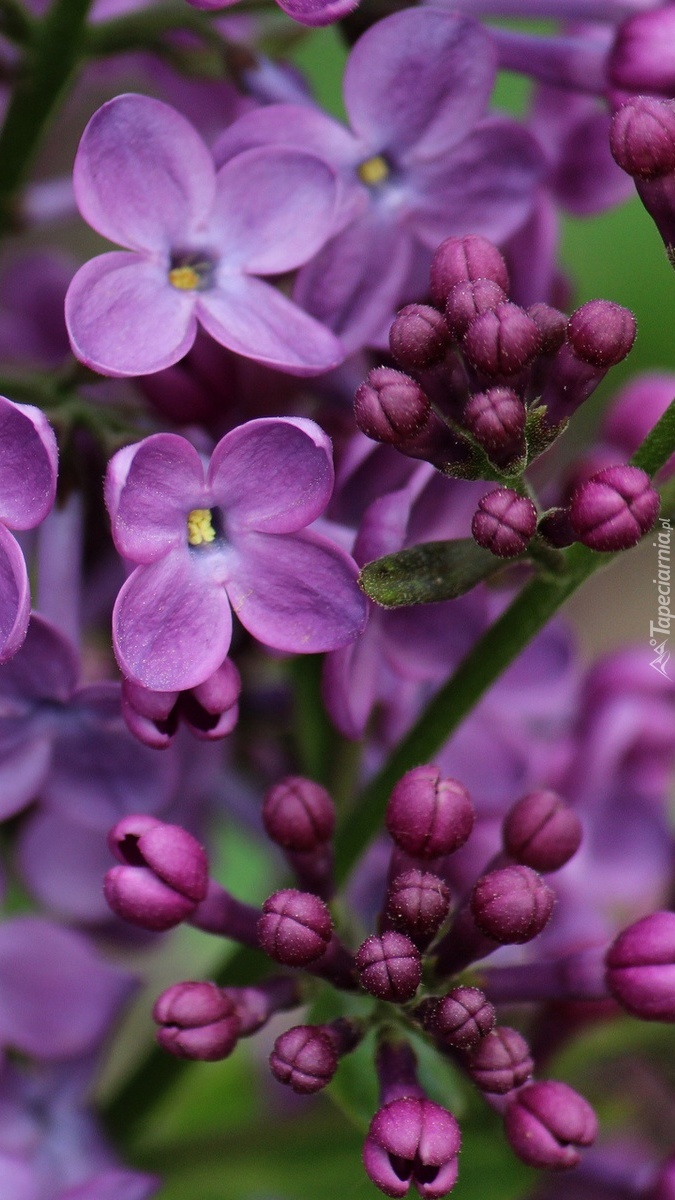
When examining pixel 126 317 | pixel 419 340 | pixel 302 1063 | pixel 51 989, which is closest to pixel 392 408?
pixel 419 340

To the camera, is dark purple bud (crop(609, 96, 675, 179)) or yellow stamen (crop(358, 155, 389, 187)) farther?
yellow stamen (crop(358, 155, 389, 187))

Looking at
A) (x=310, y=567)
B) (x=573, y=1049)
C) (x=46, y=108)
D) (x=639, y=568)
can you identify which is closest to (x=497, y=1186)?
(x=573, y=1049)

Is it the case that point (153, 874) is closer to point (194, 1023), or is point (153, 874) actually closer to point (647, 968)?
point (194, 1023)

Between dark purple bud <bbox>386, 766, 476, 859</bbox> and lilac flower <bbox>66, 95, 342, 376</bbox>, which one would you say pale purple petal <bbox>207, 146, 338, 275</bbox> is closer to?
lilac flower <bbox>66, 95, 342, 376</bbox>

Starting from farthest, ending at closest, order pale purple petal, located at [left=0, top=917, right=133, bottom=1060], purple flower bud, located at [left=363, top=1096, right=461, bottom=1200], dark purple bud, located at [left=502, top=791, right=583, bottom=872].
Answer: pale purple petal, located at [left=0, top=917, right=133, bottom=1060], dark purple bud, located at [left=502, top=791, right=583, bottom=872], purple flower bud, located at [left=363, top=1096, right=461, bottom=1200]

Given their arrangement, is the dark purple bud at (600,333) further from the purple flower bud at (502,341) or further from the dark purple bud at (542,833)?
the dark purple bud at (542,833)

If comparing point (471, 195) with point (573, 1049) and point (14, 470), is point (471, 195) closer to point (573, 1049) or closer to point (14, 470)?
point (14, 470)

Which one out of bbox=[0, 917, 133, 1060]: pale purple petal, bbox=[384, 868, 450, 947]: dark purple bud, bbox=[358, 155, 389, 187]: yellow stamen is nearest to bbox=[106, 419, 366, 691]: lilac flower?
bbox=[384, 868, 450, 947]: dark purple bud

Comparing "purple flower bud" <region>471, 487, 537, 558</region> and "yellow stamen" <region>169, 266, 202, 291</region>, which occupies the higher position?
"purple flower bud" <region>471, 487, 537, 558</region>
